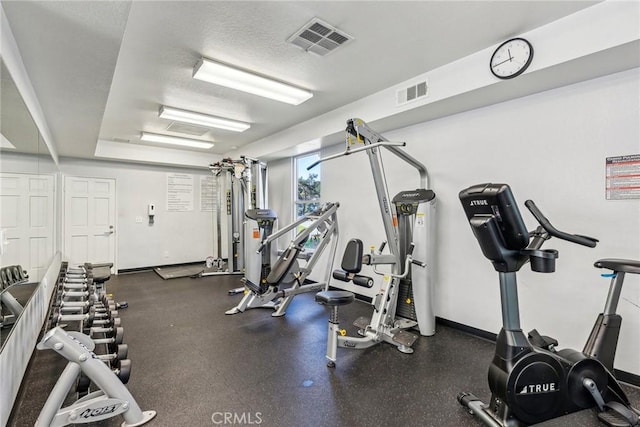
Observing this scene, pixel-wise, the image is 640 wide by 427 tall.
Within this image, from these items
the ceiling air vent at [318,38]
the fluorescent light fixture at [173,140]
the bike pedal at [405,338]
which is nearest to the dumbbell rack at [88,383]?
the bike pedal at [405,338]

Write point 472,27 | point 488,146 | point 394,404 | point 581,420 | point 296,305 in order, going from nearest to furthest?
1. point 581,420
2. point 394,404
3. point 472,27
4. point 488,146
5. point 296,305

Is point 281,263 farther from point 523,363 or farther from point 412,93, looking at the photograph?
point 523,363

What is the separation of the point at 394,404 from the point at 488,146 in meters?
2.50

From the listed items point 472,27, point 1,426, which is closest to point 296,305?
point 1,426

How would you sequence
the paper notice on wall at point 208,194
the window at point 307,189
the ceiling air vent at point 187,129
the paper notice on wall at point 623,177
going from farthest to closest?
the paper notice on wall at point 208,194 < the window at point 307,189 < the ceiling air vent at point 187,129 < the paper notice on wall at point 623,177

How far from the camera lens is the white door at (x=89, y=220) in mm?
5875

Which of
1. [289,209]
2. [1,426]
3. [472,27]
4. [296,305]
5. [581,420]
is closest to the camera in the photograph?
[1,426]

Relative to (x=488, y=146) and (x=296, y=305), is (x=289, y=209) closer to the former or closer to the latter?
A: (x=296, y=305)

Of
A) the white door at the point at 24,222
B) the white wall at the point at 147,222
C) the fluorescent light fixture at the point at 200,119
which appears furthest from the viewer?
the white wall at the point at 147,222

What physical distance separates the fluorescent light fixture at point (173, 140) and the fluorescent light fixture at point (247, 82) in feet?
9.60

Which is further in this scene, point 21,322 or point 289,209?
point 289,209

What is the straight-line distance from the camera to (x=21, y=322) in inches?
82.4

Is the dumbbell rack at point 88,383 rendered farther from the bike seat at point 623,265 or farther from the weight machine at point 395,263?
the bike seat at point 623,265

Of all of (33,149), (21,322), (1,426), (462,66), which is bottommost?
(1,426)
